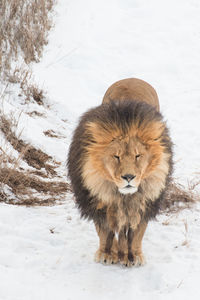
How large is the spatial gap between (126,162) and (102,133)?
268 mm

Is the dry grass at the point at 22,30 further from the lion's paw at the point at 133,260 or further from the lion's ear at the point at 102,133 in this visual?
the lion's paw at the point at 133,260

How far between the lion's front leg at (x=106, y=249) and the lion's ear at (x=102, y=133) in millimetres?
719

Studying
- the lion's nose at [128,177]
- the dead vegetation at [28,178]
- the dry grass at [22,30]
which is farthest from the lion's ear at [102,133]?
the dry grass at [22,30]

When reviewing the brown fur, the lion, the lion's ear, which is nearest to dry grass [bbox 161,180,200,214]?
the brown fur

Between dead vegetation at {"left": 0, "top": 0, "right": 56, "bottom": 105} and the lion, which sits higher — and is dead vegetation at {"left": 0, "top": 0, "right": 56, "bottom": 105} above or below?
A: below

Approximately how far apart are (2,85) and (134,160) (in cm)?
428

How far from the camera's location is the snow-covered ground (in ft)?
8.75

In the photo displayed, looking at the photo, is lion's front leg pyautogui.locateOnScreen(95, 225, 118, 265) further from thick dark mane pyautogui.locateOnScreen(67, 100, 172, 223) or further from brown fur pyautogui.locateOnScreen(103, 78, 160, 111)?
brown fur pyautogui.locateOnScreen(103, 78, 160, 111)

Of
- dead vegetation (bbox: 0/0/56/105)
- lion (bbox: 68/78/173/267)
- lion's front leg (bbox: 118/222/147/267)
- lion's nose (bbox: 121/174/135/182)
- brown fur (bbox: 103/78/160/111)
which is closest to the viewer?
lion's nose (bbox: 121/174/135/182)

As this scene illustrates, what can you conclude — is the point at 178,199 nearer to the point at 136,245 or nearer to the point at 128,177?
the point at 136,245

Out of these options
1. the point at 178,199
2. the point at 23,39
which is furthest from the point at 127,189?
the point at 23,39

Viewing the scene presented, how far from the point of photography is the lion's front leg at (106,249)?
2965 millimetres

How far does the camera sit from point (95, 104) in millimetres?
6980

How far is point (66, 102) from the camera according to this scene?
6.77 metres
